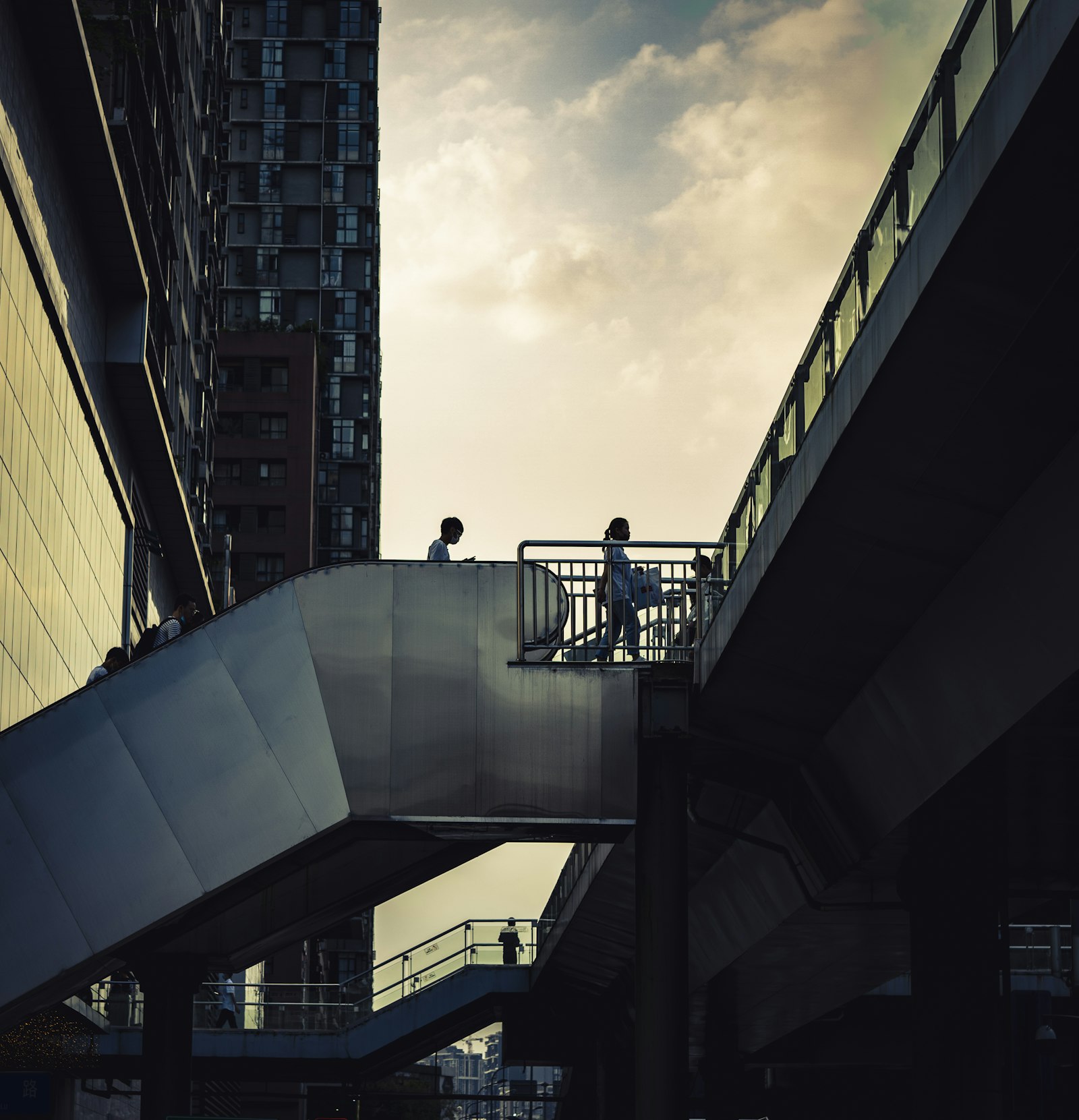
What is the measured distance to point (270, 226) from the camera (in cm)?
13012

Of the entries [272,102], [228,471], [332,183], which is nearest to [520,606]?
[228,471]

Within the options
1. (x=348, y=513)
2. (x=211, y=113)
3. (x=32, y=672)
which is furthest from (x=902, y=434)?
(x=348, y=513)

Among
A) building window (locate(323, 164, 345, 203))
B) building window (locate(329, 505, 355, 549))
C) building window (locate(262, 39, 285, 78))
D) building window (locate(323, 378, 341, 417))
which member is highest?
building window (locate(262, 39, 285, 78))

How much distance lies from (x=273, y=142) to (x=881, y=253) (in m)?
125

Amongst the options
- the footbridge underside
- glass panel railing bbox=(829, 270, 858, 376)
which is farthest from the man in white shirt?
glass panel railing bbox=(829, 270, 858, 376)

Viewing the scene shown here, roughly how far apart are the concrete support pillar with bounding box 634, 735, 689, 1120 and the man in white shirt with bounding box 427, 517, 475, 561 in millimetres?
3348

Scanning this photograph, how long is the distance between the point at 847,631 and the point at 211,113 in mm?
61161

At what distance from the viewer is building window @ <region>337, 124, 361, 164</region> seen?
132500mm

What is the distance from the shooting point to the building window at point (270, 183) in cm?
13088

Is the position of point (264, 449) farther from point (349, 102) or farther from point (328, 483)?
point (349, 102)

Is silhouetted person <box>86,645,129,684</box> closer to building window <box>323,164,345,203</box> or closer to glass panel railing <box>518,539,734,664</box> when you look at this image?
glass panel railing <box>518,539,734,664</box>

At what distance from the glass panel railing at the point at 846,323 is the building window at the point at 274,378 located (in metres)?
99.1

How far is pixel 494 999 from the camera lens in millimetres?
49000

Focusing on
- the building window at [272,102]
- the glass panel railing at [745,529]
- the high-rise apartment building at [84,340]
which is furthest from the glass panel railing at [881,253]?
the building window at [272,102]
